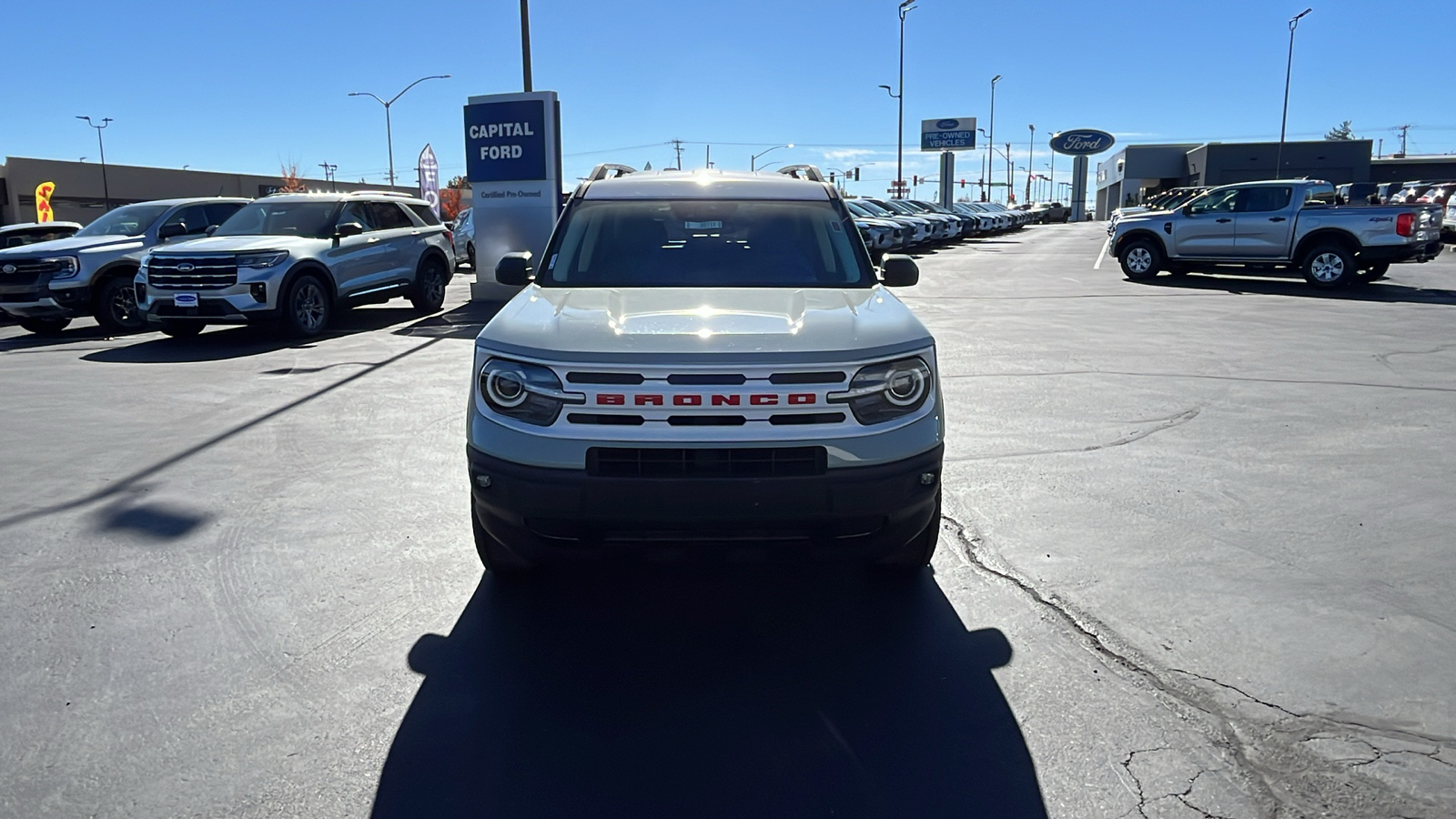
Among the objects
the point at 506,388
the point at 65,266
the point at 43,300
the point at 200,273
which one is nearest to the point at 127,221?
the point at 65,266

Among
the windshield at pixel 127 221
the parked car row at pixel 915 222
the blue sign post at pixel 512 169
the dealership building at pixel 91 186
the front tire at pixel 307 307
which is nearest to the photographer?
the front tire at pixel 307 307

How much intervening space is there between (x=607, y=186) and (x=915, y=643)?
312 centimetres

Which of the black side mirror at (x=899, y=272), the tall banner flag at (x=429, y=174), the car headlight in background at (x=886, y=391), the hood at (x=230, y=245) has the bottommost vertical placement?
the car headlight in background at (x=886, y=391)

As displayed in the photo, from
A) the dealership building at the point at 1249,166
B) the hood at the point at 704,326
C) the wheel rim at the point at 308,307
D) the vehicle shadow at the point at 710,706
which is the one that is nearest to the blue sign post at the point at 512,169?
the wheel rim at the point at 308,307

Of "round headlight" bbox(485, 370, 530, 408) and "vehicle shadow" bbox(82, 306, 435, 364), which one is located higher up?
"round headlight" bbox(485, 370, 530, 408)

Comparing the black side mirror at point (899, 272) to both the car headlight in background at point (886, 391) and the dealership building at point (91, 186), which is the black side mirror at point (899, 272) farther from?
the dealership building at point (91, 186)

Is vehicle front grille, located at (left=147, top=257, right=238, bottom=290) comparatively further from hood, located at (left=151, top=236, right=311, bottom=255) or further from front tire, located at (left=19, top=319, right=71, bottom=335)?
front tire, located at (left=19, top=319, right=71, bottom=335)

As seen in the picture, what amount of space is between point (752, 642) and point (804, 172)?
12.0ft

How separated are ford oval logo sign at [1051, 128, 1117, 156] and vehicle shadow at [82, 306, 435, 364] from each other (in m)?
75.9

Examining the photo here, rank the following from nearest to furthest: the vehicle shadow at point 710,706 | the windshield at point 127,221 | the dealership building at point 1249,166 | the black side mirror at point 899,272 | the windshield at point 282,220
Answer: the vehicle shadow at point 710,706 → the black side mirror at point 899,272 → the windshield at point 282,220 → the windshield at point 127,221 → the dealership building at point 1249,166

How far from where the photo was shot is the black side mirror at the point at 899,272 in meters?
5.48

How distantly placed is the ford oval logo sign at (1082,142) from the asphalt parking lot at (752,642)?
79843 mm

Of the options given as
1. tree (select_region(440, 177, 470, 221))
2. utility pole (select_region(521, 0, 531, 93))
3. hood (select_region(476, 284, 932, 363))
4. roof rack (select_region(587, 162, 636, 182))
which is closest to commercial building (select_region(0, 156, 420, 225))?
tree (select_region(440, 177, 470, 221))

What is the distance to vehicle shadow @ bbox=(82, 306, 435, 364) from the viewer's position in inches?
447
